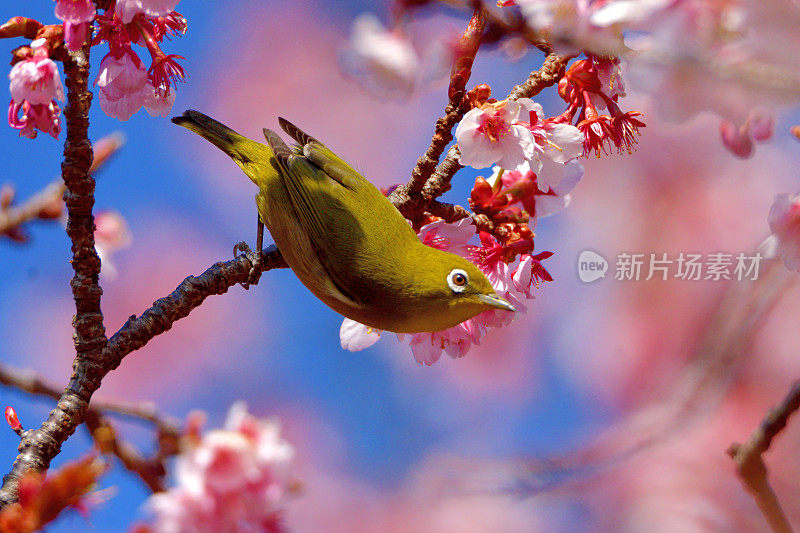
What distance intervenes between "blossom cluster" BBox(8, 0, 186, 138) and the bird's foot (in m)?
0.36

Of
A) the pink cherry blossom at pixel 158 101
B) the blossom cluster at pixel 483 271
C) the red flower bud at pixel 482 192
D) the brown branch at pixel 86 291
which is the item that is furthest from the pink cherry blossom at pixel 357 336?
the pink cherry blossom at pixel 158 101

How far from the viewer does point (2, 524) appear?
0.76 m

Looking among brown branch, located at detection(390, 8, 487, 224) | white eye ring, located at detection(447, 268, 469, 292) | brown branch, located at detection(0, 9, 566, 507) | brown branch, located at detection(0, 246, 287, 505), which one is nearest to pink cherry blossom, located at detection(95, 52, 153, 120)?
brown branch, located at detection(0, 9, 566, 507)

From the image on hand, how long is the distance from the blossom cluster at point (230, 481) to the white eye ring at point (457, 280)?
57 centimetres

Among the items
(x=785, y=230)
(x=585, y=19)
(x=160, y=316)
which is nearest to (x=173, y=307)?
(x=160, y=316)

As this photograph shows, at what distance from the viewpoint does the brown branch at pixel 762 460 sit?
1.00 m

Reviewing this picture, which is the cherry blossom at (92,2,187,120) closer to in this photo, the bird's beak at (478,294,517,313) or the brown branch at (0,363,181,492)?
the brown branch at (0,363,181,492)

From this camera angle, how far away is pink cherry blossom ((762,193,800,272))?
3.96 feet

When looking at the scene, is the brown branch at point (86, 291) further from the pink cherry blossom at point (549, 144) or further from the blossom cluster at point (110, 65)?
the pink cherry blossom at point (549, 144)

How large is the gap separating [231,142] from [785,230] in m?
1.44

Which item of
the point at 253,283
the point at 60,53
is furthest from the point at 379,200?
the point at 60,53

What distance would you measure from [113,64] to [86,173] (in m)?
0.26

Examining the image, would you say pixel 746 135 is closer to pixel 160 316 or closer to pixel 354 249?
pixel 354 249

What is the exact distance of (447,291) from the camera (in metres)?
1.32
